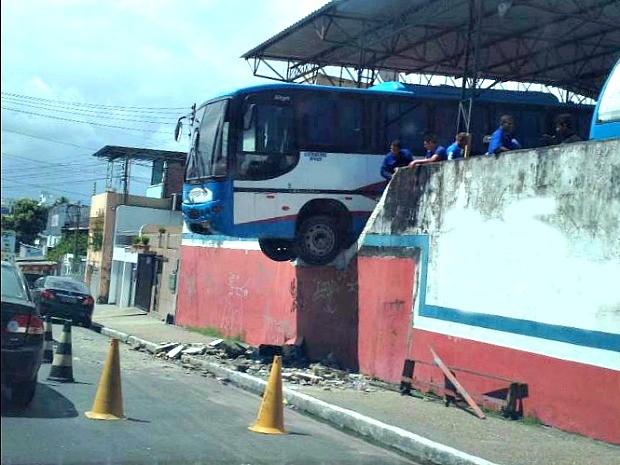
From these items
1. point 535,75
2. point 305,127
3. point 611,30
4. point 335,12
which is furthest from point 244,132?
point 535,75

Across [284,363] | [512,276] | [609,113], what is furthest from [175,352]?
[609,113]

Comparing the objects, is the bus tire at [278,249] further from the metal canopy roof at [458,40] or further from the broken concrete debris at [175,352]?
the metal canopy roof at [458,40]

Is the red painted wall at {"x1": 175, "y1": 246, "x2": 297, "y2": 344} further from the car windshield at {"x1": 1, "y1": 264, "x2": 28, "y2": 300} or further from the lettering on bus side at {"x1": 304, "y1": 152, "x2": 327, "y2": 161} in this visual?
the car windshield at {"x1": 1, "y1": 264, "x2": 28, "y2": 300}

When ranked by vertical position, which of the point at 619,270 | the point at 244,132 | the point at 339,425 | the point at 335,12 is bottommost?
the point at 339,425

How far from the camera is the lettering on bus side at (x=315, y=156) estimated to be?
16.1m

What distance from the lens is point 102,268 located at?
45500mm

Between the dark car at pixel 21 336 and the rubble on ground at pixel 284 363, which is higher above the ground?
the dark car at pixel 21 336

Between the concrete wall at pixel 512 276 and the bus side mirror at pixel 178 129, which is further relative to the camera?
the bus side mirror at pixel 178 129

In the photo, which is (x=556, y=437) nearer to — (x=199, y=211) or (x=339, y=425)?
(x=339, y=425)

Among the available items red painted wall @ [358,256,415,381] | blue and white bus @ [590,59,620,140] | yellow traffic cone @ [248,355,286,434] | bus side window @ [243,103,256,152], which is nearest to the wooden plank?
red painted wall @ [358,256,415,381]

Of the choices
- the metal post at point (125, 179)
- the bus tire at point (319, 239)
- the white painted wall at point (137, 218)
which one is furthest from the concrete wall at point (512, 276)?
the white painted wall at point (137, 218)

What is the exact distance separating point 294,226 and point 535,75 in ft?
40.9

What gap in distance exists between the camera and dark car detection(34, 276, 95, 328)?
26.1 meters

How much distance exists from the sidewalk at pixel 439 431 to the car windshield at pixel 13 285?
413 centimetres
